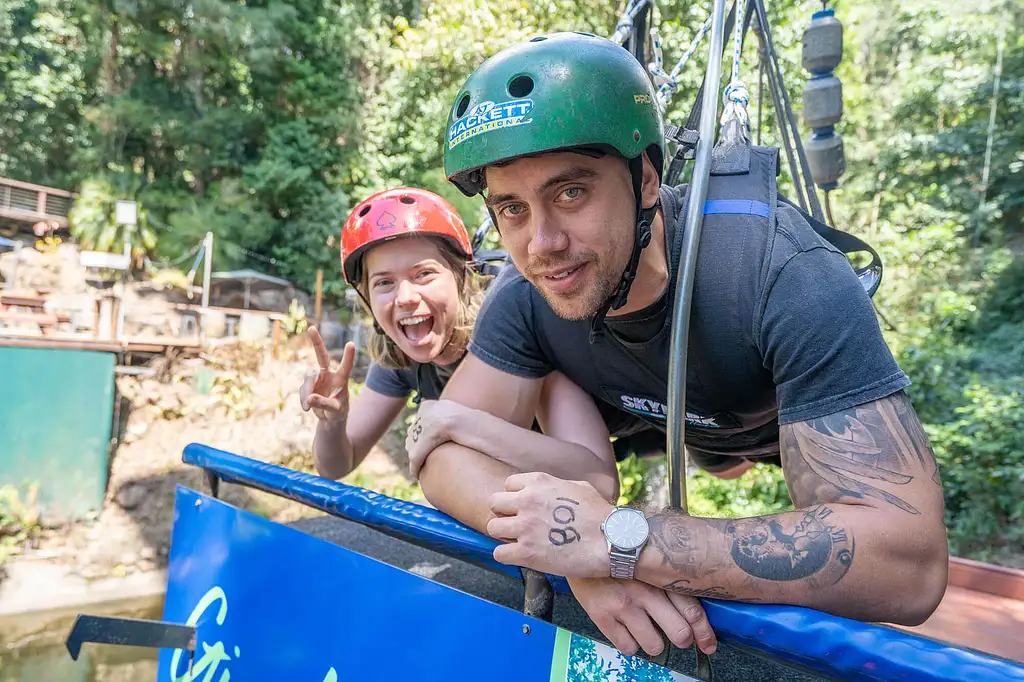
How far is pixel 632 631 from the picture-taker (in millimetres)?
1093

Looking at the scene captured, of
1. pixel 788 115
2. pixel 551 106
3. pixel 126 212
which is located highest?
pixel 126 212

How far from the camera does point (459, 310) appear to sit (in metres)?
2.59

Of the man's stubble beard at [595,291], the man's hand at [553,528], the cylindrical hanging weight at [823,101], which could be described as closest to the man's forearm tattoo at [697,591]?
the man's hand at [553,528]

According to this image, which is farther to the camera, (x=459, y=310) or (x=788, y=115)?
(x=788, y=115)

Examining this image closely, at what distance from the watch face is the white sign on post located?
17682mm

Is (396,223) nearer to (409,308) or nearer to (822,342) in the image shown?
(409,308)

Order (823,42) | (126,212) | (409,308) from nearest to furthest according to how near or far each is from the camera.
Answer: (409,308), (823,42), (126,212)

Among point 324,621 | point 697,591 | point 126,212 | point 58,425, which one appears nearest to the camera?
point 697,591

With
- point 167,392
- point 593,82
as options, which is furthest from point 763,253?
point 167,392

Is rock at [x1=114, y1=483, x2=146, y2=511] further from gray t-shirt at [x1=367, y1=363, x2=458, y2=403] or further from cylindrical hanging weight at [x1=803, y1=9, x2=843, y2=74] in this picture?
cylindrical hanging weight at [x1=803, y1=9, x2=843, y2=74]

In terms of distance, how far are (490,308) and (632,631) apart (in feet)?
3.52

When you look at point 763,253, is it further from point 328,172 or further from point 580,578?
point 328,172

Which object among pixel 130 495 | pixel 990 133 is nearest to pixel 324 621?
pixel 130 495

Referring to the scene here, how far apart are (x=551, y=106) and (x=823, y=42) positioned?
2.77 m
